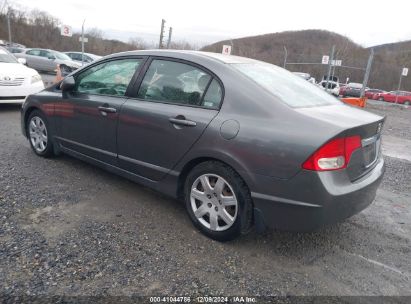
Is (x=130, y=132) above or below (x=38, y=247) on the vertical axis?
above

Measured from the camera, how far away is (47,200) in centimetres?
366

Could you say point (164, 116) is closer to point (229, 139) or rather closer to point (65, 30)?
point (229, 139)

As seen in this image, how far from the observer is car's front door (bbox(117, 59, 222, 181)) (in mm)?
3143

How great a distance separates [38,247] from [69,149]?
1.82 meters

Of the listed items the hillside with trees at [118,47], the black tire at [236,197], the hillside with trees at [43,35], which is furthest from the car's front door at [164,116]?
the hillside with trees at [43,35]

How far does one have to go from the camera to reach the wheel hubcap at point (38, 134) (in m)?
4.82

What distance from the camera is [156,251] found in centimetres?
291

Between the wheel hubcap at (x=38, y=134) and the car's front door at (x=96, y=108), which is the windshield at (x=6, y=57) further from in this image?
the car's front door at (x=96, y=108)

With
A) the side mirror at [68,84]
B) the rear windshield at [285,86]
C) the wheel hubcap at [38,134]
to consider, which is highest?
the rear windshield at [285,86]

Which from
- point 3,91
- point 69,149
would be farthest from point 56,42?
point 69,149

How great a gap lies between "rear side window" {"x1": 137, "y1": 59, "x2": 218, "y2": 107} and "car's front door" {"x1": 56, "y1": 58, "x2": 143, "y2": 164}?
0.26 meters

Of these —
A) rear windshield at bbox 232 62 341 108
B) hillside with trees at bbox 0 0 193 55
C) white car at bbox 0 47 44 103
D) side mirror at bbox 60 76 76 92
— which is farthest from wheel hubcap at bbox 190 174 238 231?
hillside with trees at bbox 0 0 193 55

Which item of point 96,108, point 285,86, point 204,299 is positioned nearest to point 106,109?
point 96,108

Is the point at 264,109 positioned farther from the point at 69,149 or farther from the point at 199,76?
the point at 69,149
